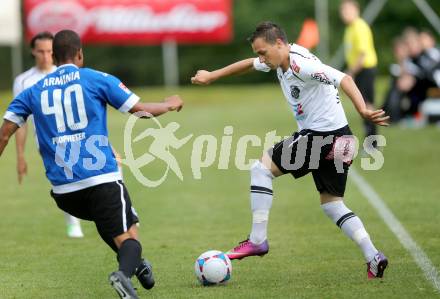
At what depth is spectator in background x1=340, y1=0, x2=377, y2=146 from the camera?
60.7 feet

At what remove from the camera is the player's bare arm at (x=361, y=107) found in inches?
309

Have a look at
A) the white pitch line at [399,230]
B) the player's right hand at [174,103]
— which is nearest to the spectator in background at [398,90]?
the white pitch line at [399,230]

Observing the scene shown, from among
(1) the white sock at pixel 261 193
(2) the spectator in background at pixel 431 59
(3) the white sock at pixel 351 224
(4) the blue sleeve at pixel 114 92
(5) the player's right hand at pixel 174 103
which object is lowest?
(2) the spectator in background at pixel 431 59

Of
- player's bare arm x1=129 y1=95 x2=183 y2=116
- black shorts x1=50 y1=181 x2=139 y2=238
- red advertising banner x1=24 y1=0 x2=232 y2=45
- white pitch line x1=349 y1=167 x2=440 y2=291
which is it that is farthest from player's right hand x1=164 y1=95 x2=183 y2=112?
red advertising banner x1=24 y1=0 x2=232 y2=45

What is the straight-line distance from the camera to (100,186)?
729 cm

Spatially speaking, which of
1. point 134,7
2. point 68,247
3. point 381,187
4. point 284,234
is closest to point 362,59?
point 381,187

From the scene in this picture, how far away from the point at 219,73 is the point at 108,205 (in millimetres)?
1987

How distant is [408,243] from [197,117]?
17989 millimetres

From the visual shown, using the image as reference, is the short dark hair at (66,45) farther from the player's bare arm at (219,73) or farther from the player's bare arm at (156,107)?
the player's bare arm at (219,73)

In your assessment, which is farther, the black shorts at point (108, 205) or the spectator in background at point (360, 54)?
the spectator in background at point (360, 54)

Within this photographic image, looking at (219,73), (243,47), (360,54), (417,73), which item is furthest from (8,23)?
(219,73)

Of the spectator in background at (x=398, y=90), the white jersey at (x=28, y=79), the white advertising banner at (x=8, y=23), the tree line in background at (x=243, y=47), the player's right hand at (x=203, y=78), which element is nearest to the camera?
the player's right hand at (x=203, y=78)

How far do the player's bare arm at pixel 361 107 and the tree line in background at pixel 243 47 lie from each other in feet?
119

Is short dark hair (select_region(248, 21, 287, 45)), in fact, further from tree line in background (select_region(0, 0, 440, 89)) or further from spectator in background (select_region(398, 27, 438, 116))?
tree line in background (select_region(0, 0, 440, 89))
